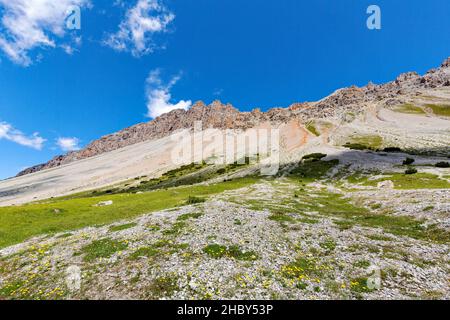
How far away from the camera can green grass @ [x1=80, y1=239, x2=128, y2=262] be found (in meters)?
21.6

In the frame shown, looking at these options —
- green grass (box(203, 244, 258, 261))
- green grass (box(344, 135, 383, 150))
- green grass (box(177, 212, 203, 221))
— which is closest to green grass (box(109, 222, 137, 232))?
green grass (box(177, 212, 203, 221))

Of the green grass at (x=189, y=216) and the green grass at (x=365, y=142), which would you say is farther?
the green grass at (x=365, y=142)

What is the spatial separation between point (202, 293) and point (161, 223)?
50.8 ft

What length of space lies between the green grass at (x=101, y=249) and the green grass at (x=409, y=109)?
200 m

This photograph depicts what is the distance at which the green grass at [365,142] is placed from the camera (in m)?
104

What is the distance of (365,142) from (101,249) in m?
117

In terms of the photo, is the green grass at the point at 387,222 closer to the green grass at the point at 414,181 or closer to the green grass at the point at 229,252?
the green grass at the point at 229,252

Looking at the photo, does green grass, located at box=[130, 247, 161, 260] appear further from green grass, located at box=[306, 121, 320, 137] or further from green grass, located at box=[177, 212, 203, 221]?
green grass, located at box=[306, 121, 320, 137]

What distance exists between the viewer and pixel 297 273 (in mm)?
17922

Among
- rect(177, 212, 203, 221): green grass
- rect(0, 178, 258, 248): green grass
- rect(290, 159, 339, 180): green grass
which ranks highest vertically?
rect(290, 159, 339, 180): green grass

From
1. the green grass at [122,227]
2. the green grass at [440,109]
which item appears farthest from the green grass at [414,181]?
the green grass at [440,109]

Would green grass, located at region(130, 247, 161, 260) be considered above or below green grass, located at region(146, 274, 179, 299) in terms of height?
above

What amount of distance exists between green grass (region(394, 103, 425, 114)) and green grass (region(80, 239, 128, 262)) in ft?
656
